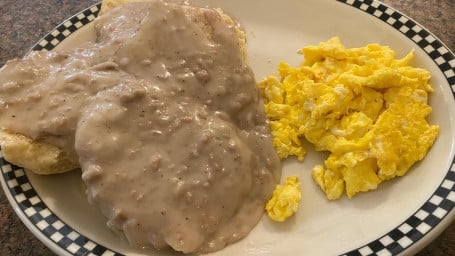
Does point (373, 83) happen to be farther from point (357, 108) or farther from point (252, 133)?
point (252, 133)

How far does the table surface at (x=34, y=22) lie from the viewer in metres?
1.98

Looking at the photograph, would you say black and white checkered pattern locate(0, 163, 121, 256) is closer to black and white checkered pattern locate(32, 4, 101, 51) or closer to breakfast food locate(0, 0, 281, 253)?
breakfast food locate(0, 0, 281, 253)

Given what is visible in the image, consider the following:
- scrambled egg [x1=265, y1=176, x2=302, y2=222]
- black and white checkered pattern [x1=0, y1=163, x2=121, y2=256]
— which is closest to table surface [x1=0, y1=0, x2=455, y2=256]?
black and white checkered pattern [x1=0, y1=163, x2=121, y2=256]

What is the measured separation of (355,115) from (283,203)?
0.46 metres

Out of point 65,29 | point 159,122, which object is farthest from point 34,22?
point 159,122

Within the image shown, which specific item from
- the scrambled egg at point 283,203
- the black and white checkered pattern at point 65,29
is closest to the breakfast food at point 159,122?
Result: the scrambled egg at point 283,203

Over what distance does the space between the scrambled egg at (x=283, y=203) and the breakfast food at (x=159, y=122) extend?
48 mm

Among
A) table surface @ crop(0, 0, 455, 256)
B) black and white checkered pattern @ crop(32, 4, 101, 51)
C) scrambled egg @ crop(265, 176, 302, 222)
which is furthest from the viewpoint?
black and white checkered pattern @ crop(32, 4, 101, 51)

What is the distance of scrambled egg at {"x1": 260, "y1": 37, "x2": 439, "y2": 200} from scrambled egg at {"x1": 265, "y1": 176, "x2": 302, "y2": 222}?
0.45ft

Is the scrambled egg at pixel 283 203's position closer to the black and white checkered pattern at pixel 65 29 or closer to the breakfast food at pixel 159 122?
the breakfast food at pixel 159 122

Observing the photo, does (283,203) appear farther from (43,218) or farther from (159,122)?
(43,218)

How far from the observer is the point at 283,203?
6.02 feet

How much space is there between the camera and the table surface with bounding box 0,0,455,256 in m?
1.98

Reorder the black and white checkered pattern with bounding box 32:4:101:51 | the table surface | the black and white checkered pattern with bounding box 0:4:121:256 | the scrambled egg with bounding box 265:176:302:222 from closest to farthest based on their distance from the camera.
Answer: the black and white checkered pattern with bounding box 0:4:121:256
the scrambled egg with bounding box 265:176:302:222
the table surface
the black and white checkered pattern with bounding box 32:4:101:51
